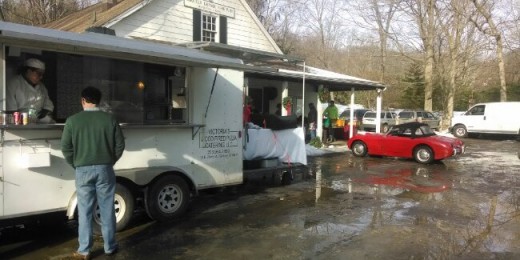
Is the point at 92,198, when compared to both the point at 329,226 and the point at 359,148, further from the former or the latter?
the point at 359,148

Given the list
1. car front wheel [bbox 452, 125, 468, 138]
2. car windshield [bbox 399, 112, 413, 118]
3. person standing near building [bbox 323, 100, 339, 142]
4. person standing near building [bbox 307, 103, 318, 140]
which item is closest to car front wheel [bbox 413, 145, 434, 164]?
person standing near building [bbox 307, 103, 318, 140]

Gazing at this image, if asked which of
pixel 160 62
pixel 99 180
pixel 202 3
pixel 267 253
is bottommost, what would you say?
pixel 267 253

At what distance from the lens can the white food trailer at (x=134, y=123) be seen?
18.0 feet

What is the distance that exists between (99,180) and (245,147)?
4522 mm

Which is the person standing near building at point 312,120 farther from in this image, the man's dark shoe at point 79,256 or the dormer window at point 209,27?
the man's dark shoe at point 79,256

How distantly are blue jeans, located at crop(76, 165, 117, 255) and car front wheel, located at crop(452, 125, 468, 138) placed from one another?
2478 centimetres

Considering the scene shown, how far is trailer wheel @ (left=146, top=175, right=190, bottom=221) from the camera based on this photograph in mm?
6645

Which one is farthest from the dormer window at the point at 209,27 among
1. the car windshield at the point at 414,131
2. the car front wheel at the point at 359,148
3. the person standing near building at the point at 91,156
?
the person standing near building at the point at 91,156

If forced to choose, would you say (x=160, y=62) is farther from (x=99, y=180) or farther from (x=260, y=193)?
(x=260, y=193)

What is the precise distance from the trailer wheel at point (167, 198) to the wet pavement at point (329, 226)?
0.17 m

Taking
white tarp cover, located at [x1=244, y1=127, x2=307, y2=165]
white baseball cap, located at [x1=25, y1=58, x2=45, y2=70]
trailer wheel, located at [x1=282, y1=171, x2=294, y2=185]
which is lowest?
trailer wheel, located at [x1=282, y1=171, x2=294, y2=185]

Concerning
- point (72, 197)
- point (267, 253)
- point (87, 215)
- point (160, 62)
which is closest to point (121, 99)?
point (160, 62)

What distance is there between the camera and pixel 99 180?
16.9ft

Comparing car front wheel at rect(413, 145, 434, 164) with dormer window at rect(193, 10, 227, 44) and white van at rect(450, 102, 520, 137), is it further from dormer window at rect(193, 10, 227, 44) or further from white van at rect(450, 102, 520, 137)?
white van at rect(450, 102, 520, 137)
